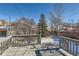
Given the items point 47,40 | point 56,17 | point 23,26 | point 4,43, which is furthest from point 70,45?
point 4,43

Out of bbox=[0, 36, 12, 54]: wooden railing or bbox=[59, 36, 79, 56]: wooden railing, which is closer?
bbox=[59, 36, 79, 56]: wooden railing

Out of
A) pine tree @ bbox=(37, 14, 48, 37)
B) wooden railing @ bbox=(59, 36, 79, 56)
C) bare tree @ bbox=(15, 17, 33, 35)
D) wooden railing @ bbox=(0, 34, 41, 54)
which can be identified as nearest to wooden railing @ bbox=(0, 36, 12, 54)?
wooden railing @ bbox=(0, 34, 41, 54)

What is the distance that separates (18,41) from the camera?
3.33 meters

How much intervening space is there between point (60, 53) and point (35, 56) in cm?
49

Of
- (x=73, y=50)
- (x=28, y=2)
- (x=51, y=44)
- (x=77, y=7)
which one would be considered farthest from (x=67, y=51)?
(x=28, y=2)

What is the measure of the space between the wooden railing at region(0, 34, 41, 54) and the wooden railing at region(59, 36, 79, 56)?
468mm

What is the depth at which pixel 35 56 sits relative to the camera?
3127 mm

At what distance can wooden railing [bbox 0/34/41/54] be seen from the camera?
3.20m

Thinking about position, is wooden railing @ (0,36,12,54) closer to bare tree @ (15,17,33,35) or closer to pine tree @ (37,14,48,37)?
bare tree @ (15,17,33,35)

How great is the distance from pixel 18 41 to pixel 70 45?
1.05 meters

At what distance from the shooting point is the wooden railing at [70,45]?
9.96 feet

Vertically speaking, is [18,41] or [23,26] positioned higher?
[23,26]

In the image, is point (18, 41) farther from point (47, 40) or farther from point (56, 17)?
point (56, 17)

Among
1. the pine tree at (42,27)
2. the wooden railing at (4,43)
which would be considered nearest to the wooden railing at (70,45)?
the pine tree at (42,27)
